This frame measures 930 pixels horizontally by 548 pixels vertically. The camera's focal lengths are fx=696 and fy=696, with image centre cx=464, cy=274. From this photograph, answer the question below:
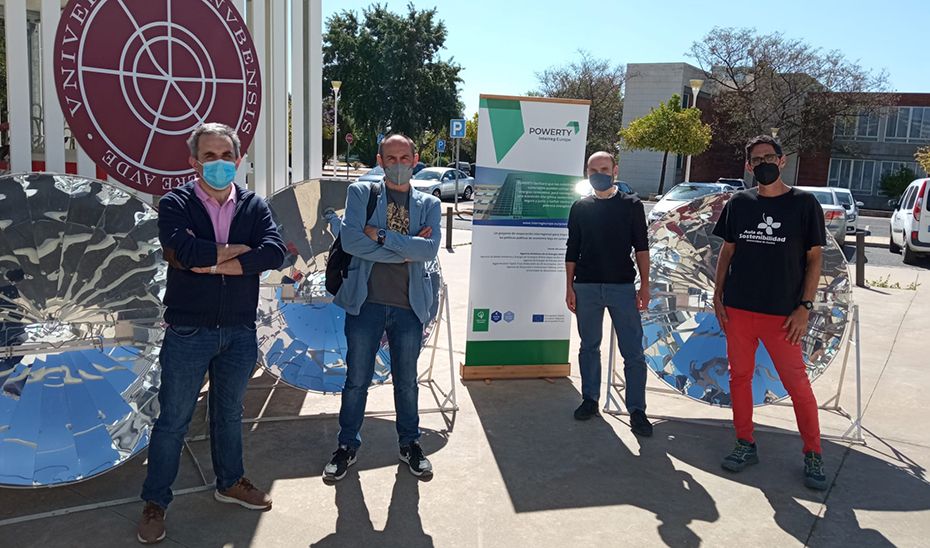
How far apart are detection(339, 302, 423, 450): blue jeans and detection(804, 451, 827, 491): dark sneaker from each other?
233 centimetres

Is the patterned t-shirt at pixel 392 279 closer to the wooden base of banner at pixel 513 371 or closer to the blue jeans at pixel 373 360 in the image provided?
the blue jeans at pixel 373 360

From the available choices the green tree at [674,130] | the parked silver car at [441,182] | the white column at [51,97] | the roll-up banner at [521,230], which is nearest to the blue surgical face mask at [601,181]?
the roll-up banner at [521,230]

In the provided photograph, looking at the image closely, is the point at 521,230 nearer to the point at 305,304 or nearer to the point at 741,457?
the point at 305,304

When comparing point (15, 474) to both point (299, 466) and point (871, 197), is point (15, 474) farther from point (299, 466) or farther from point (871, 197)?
point (871, 197)

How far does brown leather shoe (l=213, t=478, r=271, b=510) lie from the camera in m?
3.57

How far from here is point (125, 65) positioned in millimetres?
4441

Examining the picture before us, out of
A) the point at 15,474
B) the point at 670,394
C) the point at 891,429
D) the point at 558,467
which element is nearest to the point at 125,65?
the point at 15,474

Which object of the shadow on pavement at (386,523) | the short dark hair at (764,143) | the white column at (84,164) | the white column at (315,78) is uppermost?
the white column at (315,78)

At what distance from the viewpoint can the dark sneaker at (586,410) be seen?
5.05 m

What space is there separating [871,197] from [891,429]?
1722 inches

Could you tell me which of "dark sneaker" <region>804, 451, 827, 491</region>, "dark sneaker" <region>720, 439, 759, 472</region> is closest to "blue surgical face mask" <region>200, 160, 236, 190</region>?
"dark sneaker" <region>720, 439, 759, 472</region>

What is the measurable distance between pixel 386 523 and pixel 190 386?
1178mm

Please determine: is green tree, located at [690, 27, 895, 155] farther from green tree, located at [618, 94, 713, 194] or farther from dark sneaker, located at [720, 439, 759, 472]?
dark sneaker, located at [720, 439, 759, 472]

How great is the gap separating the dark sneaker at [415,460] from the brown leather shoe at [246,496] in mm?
862
